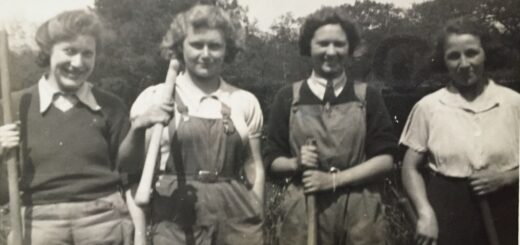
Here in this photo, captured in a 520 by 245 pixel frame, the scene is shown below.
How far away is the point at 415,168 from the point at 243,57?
20.3 inches

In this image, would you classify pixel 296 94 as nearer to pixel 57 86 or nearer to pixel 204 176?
pixel 204 176

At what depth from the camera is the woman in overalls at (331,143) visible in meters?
1.63

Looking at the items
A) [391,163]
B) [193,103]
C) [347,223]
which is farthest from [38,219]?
[391,163]

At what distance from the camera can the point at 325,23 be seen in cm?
167

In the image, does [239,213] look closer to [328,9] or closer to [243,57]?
[243,57]

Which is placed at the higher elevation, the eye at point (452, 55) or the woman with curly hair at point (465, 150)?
the eye at point (452, 55)

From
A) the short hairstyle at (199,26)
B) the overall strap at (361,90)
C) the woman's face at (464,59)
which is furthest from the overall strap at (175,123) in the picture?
the woman's face at (464,59)

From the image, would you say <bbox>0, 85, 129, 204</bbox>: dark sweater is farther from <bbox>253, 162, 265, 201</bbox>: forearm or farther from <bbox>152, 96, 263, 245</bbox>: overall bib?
<bbox>253, 162, 265, 201</bbox>: forearm

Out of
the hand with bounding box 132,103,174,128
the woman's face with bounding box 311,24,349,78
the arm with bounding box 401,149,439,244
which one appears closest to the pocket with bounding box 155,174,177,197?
the hand with bounding box 132,103,174,128

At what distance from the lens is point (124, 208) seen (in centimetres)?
165

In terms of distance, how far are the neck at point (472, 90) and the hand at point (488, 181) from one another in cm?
19

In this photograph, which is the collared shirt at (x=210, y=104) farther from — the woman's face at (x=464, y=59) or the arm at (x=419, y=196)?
the woman's face at (x=464, y=59)

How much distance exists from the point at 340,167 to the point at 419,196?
8.8 inches

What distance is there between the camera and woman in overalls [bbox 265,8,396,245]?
163 centimetres
